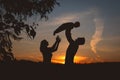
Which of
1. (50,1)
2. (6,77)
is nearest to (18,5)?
(50,1)

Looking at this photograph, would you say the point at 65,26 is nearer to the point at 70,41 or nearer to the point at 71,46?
the point at 70,41

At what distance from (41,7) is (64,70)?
886 cm

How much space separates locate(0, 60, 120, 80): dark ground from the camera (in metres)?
12.6

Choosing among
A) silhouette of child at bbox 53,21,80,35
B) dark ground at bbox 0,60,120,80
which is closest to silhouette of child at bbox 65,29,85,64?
silhouette of child at bbox 53,21,80,35

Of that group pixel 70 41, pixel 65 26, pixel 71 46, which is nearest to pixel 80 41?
pixel 70 41

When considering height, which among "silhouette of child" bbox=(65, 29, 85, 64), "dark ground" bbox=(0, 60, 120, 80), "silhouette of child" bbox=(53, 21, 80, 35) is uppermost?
"silhouette of child" bbox=(53, 21, 80, 35)

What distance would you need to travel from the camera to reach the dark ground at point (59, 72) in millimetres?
12570

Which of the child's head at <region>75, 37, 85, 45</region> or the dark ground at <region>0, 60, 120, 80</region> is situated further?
the child's head at <region>75, 37, 85, 45</region>

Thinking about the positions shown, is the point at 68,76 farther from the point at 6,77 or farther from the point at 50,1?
the point at 50,1

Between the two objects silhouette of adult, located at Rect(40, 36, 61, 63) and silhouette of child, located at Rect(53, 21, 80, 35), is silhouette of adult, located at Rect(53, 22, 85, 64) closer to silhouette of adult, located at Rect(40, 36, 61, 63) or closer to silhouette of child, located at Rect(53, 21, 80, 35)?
silhouette of child, located at Rect(53, 21, 80, 35)

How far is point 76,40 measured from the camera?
46.6 ft

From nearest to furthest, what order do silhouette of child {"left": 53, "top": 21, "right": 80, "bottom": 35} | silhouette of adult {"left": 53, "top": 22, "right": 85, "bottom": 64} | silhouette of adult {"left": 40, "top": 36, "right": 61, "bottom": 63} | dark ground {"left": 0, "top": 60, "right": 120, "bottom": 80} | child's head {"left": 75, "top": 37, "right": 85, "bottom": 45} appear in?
1. dark ground {"left": 0, "top": 60, "right": 120, "bottom": 80}
2. child's head {"left": 75, "top": 37, "right": 85, "bottom": 45}
3. silhouette of adult {"left": 53, "top": 22, "right": 85, "bottom": 64}
4. silhouette of child {"left": 53, "top": 21, "right": 80, "bottom": 35}
5. silhouette of adult {"left": 40, "top": 36, "right": 61, "bottom": 63}

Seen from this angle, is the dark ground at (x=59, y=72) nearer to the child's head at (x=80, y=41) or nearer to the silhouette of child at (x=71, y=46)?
the silhouette of child at (x=71, y=46)

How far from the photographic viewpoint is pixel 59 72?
43.0ft
